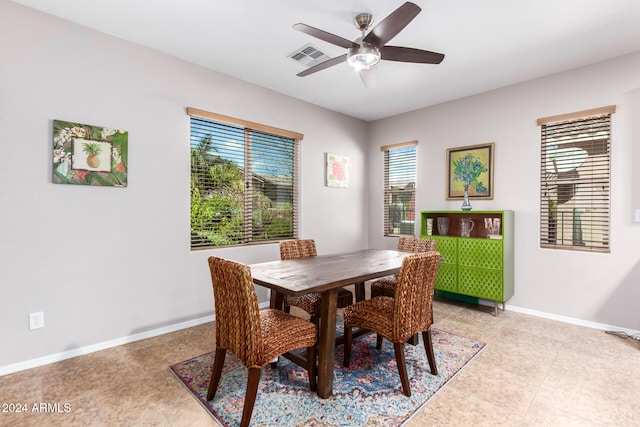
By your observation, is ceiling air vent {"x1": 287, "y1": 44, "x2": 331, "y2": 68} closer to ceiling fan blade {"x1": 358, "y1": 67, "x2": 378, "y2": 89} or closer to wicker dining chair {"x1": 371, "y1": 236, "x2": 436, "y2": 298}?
ceiling fan blade {"x1": 358, "y1": 67, "x2": 378, "y2": 89}

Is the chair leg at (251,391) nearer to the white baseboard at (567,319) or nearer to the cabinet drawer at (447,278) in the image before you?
the cabinet drawer at (447,278)

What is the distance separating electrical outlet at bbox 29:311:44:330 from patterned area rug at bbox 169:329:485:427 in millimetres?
1076

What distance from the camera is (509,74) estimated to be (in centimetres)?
332

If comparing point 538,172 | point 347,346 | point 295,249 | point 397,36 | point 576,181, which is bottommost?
point 347,346

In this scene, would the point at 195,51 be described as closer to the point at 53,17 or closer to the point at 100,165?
the point at 53,17

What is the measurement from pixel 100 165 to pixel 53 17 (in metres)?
1.16

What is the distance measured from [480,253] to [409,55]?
2342 mm

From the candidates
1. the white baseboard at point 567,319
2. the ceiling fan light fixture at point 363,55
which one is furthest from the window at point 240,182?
the white baseboard at point 567,319

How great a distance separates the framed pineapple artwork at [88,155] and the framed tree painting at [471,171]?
149 inches

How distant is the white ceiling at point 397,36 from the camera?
87.9 inches

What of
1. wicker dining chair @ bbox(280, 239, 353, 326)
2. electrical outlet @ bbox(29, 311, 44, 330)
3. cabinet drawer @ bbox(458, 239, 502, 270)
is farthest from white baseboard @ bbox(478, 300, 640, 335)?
electrical outlet @ bbox(29, 311, 44, 330)

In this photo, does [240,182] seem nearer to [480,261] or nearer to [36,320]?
[36,320]

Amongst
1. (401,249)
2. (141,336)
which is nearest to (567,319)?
(401,249)

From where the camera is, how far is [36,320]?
7.57ft
